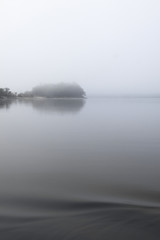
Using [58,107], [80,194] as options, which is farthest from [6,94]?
[80,194]

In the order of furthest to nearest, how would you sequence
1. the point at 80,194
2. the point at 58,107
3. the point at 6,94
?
the point at 6,94, the point at 58,107, the point at 80,194

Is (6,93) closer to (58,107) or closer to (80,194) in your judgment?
(58,107)

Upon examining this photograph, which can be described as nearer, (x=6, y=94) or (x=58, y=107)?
(x=58, y=107)

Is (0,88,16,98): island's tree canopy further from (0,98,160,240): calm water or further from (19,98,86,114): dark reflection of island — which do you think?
(0,98,160,240): calm water

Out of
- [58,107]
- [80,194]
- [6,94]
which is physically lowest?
[80,194]

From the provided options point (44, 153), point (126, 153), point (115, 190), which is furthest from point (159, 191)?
point (44, 153)

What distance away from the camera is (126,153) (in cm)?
875

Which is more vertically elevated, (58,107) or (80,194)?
(58,107)

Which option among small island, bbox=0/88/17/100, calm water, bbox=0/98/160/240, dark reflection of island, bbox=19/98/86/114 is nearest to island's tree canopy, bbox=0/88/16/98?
small island, bbox=0/88/17/100

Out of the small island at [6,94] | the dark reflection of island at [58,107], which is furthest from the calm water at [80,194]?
the small island at [6,94]

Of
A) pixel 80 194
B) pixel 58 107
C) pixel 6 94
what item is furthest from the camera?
pixel 6 94

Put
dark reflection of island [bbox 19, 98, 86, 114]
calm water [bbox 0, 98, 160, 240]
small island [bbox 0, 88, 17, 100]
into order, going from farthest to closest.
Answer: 1. small island [bbox 0, 88, 17, 100]
2. dark reflection of island [bbox 19, 98, 86, 114]
3. calm water [bbox 0, 98, 160, 240]

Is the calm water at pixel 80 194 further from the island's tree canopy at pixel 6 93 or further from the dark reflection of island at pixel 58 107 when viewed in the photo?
the island's tree canopy at pixel 6 93

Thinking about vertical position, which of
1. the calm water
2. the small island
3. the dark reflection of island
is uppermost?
the small island
